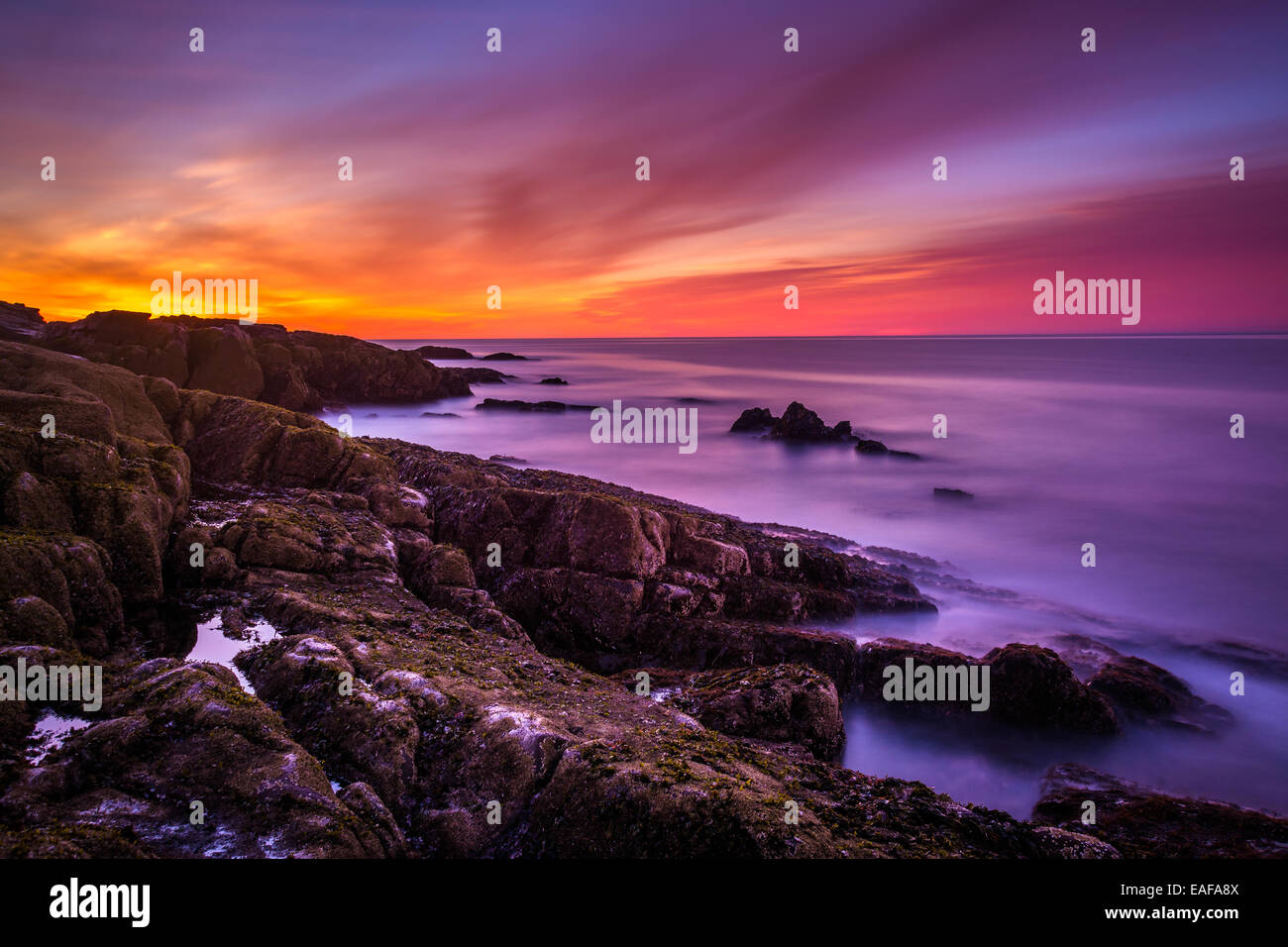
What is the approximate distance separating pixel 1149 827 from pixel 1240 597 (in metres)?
19.2

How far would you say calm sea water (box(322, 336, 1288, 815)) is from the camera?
15414 mm

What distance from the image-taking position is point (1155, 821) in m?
11.8

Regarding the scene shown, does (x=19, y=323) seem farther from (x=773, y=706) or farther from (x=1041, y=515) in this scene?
(x=1041, y=515)

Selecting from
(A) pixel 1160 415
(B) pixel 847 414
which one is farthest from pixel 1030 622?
(A) pixel 1160 415

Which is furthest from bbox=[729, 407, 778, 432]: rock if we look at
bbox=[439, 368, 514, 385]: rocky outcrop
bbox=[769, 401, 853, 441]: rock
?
bbox=[439, 368, 514, 385]: rocky outcrop

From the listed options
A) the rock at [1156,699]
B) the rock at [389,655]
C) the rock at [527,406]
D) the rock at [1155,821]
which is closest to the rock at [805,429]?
the rock at [527,406]

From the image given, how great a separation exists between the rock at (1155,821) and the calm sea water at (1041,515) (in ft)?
3.20

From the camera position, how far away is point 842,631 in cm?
1977

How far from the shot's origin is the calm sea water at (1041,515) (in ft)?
50.6

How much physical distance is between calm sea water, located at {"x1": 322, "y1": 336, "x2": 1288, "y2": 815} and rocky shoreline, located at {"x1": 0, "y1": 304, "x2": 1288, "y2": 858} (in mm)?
1326

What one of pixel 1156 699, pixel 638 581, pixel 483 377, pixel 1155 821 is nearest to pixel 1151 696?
pixel 1156 699

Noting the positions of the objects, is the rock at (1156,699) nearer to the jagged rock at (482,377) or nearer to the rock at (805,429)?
the rock at (805,429)

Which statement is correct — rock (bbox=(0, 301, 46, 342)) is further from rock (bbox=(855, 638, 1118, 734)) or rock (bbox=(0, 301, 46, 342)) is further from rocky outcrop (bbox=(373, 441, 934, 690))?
rock (bbox=(855, 638, 1118, 734))

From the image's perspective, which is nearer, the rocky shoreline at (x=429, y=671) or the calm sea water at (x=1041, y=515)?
the rocky shoreline at (x=429, y=671)
